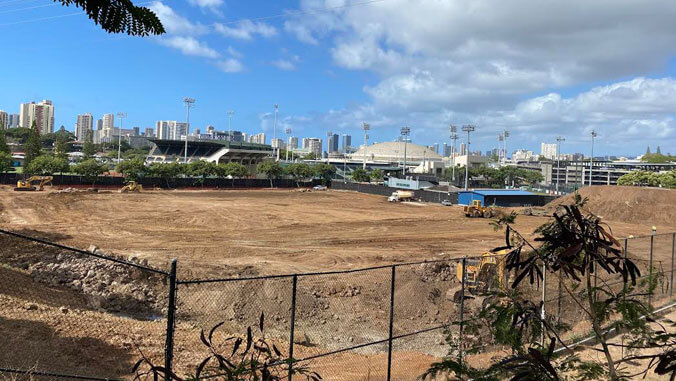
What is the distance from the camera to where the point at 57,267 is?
71.6 feet

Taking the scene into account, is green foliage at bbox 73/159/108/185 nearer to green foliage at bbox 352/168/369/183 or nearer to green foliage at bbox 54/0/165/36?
green foliage at bbox 352/168/369/183

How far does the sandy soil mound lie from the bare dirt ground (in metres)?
1.54

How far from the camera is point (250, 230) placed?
41.5m

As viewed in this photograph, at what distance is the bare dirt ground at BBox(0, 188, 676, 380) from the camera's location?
12188mm

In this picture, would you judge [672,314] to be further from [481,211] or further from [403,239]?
[481,211]

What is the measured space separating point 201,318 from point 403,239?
23.8 meters

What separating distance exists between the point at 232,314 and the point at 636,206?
59203 millimetres

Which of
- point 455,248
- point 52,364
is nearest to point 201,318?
point 52,364

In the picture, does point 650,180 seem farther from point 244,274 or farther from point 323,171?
point 244,274

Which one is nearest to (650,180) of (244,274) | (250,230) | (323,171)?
(323,171)

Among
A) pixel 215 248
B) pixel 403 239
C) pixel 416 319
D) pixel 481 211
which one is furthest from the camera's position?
pixel 481 211

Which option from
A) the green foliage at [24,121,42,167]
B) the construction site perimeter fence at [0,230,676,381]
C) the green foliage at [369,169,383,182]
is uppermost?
the green foliage at [24,121,42,167]

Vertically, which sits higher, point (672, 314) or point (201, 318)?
point (672, 314)

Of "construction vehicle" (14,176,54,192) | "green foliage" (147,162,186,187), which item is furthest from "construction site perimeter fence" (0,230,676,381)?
"green foliage" (147,162,186,187)
